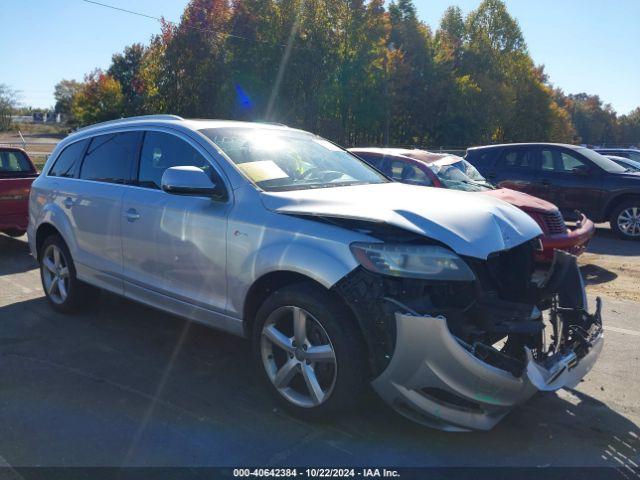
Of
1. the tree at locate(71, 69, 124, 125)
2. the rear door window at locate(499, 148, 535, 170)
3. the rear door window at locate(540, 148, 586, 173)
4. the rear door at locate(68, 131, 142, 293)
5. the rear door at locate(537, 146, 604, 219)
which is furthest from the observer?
the tree at locate(71, 69, 124, 125)

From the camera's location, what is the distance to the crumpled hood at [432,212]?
304 centimetres

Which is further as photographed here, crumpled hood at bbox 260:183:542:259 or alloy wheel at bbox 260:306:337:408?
alloy wheel at bbox 260:306:337:408

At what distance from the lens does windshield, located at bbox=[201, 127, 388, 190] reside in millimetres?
3832

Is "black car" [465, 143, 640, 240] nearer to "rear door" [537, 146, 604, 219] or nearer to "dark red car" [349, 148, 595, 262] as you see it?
"rear door" [537, 146, 604, 219]

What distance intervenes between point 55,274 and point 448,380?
4.21 metres

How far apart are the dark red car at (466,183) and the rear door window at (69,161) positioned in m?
4.43

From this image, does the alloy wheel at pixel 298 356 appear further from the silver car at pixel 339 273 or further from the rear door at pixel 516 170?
the rear door at pixel 516 170

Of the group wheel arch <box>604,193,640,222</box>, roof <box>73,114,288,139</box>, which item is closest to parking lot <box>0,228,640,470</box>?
roof <box>73,114,288,139</box>

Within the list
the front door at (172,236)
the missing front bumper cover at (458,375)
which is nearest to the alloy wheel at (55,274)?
the front door at (172,236)

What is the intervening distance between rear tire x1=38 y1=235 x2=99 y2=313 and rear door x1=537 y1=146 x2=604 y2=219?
836cm

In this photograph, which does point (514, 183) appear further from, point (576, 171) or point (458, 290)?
point (458, 290)

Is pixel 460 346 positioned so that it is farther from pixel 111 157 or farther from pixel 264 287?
pixel 111 157

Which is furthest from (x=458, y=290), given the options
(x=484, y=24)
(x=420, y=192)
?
(x=484, y=24)

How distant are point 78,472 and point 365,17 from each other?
106 ft
